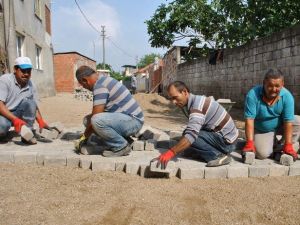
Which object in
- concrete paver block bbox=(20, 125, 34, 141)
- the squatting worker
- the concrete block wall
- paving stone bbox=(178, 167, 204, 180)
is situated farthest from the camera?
the concrete block wall

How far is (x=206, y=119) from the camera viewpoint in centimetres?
380

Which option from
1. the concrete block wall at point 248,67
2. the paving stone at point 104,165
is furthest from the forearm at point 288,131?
the concrete block wall at point 248,67

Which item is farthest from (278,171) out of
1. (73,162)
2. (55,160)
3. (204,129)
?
(55,160)

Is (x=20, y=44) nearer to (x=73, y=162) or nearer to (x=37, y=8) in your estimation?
(x=37, y=8)

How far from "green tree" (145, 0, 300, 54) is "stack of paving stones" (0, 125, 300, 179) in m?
8.39

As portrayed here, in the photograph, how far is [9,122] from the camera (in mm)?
4797

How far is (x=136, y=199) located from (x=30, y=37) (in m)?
11.9

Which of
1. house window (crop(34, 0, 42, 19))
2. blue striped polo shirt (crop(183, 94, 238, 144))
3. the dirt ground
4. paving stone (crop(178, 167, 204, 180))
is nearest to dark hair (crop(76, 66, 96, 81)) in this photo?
the dirt ground

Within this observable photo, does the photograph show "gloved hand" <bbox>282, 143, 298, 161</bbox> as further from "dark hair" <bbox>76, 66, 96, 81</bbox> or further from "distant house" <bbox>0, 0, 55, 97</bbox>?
"distant house" <bbox>0, 0, 55, 97</bbox>

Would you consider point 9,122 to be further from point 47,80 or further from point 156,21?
point 156,21

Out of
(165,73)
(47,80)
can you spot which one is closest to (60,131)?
(47,80)

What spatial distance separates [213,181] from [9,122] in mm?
2890

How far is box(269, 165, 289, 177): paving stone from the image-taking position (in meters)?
3.84

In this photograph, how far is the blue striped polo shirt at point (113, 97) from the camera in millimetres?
4051
